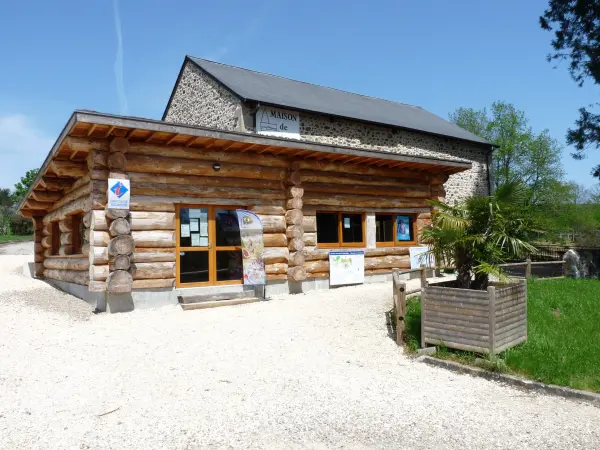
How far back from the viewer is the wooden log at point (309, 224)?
34.4 feet

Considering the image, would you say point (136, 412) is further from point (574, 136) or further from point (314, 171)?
point (574, 136)

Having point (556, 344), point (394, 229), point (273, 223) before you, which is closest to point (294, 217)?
point (273, 223)

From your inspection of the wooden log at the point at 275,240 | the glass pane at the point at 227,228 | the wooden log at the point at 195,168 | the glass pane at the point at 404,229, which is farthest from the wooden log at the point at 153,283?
the glass pane at the point at 404,229

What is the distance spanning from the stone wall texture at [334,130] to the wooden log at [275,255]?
22.9 ft

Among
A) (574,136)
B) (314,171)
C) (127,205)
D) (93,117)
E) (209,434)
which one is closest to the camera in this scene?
(209,434)

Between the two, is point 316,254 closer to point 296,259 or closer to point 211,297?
point 296,259

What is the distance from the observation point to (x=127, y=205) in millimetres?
8188

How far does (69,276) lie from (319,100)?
1280 cm

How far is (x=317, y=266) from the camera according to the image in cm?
1066

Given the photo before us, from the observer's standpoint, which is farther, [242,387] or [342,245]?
[342,245]

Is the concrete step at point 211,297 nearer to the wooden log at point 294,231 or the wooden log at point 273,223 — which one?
the wooden log at point 273,223

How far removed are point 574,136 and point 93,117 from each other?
14098 mm

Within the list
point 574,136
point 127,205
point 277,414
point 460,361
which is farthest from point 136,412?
point 574,136

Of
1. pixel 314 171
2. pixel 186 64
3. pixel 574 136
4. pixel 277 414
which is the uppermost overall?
pixel 186 64
